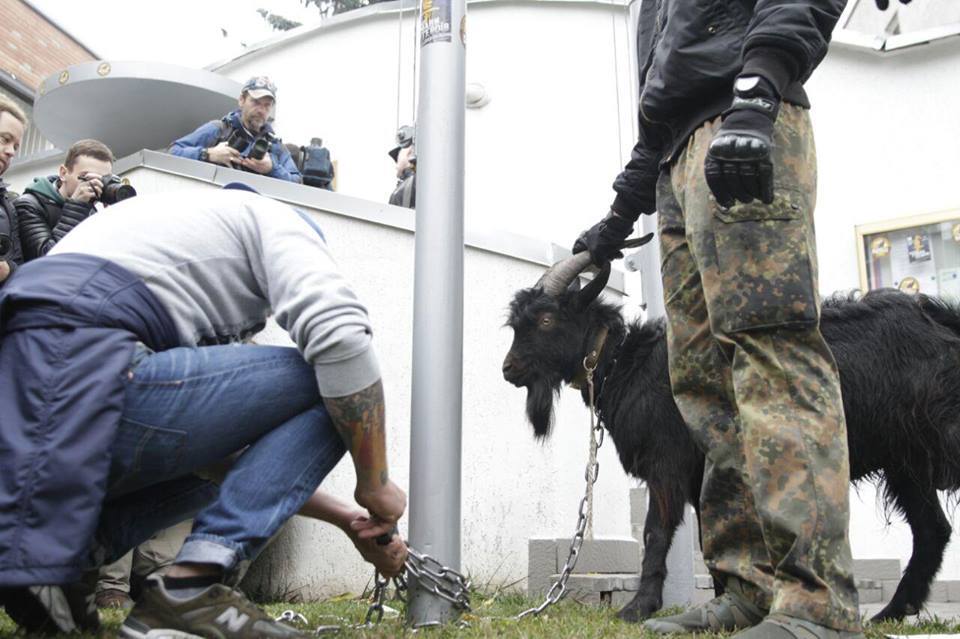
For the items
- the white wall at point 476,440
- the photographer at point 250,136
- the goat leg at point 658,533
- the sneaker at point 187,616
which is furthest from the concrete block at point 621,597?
the photographer at point 250,136

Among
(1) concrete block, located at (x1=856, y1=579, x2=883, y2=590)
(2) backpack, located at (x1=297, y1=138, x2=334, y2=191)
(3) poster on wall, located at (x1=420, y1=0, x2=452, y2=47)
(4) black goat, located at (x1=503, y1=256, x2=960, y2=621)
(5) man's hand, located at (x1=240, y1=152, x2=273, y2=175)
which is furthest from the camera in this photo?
(2) backpack, located at (x1=297, y1=138, x2=334, y2=191)

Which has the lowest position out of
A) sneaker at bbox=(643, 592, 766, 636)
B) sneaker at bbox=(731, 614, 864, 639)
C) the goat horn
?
sneaker at bbox=(643, 592, 766, 636)

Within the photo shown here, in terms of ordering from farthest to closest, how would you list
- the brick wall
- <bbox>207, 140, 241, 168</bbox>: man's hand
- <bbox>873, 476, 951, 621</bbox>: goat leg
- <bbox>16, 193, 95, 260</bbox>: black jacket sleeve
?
the brick wall
<bbox>207, 140, 241, 168</bbox>: man's hand
<bbox>16, 193, 95, 260</bbox>: black jacket sleeve
<bbox>873, 476, 951, 621</bbox>: goat leg

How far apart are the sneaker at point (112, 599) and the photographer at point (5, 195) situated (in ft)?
4.29

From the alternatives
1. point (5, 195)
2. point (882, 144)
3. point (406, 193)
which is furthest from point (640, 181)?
point (882, 144)

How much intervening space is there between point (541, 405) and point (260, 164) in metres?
2.65

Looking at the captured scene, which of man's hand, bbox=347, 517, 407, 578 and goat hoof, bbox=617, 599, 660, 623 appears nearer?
man's hand, bbox=347, 517, 407, 578

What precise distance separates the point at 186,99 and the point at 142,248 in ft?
20.5

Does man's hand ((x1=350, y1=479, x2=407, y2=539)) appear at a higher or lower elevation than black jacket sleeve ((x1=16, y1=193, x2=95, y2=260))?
lower

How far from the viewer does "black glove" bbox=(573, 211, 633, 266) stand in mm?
3260

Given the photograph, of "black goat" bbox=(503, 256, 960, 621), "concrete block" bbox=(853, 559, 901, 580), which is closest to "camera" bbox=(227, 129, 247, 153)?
"black goat" bbox=(503, 256, 960, 621)

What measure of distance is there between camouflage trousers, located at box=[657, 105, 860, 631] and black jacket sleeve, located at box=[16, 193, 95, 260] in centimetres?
259

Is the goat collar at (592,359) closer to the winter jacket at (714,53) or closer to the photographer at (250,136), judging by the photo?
the winter jacket at (714,53)

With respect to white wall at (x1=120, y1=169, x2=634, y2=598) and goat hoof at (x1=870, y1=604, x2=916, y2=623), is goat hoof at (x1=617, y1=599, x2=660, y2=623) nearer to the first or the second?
goat hoof at (x1=870, y1=604, x2=916, y2=623)
